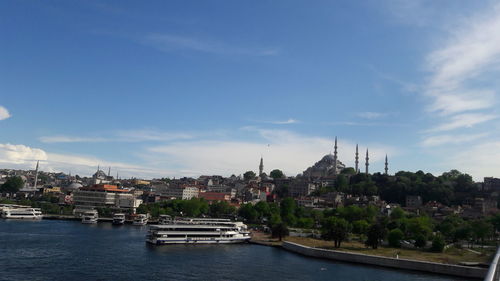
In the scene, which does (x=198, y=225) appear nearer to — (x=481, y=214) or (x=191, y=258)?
(x=191, y=258)

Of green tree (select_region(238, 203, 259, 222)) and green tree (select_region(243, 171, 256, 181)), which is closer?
green tree (select_region(238, 203, 259, 222))

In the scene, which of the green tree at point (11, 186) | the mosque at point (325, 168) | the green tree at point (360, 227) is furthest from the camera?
the mosque at point (325, 168)

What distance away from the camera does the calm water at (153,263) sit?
96.9 feet

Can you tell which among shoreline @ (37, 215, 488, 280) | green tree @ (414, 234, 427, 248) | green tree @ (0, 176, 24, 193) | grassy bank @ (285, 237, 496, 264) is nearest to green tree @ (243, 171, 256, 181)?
green tree @ (0, 176, 24, 193)

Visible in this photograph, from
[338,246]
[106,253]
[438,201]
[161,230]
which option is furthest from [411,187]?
[106,253]

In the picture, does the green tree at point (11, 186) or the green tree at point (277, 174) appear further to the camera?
the green tree at point (277, 174)

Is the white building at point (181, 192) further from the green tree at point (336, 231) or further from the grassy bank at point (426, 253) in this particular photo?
the green tree at point (336, 231)

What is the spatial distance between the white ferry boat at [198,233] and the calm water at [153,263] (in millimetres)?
1433

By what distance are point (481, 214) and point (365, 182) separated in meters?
32.2

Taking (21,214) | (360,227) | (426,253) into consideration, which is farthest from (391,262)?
(21,214)

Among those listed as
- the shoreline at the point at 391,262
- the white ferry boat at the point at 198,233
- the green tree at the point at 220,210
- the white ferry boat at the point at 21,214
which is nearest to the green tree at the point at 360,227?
the shoreline at the point at 391,262

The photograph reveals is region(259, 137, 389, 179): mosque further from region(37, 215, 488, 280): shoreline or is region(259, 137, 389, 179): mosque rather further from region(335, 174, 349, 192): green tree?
region(37, 215, 488, 280): shoreline

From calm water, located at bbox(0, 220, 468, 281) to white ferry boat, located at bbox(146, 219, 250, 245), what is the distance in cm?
143

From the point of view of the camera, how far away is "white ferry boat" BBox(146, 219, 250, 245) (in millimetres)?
45938
